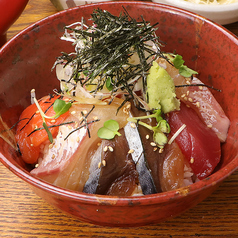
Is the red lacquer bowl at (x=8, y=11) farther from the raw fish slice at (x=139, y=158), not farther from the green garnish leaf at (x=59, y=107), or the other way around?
the raw fish slice at (x=139, y=158)

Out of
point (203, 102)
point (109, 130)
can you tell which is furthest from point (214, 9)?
point (109, 130)

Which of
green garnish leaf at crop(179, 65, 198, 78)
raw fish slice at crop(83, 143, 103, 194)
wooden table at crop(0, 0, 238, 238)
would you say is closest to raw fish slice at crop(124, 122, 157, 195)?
raw fish slice at crop(83, 143, 103, 194)

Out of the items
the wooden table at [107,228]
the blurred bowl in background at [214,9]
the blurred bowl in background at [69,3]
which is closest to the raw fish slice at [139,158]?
the wooden table at [107,228]

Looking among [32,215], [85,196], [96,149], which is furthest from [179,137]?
[32,215]

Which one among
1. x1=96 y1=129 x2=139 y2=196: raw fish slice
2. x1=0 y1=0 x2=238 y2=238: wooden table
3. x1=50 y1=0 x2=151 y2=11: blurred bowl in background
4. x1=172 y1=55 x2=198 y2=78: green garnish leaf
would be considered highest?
x1=50 y1=0 x2=151 y2=11: blurred bowl in background

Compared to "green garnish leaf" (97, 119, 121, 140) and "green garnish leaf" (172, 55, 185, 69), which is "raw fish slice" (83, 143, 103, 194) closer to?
"green garnish leaf" (97, 119, 121, 140)

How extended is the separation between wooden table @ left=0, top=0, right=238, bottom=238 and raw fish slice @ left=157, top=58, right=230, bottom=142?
32 centimetres

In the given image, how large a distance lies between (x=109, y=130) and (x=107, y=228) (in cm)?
48

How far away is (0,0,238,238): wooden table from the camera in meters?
1.34

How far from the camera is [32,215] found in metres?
1.42

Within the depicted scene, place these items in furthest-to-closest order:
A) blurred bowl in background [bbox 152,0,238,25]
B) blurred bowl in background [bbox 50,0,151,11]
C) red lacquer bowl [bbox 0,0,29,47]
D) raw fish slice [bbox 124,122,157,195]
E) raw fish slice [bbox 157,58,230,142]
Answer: blurred bowl in background [bbox 50,0,151,11] < blurred bowl in background [bbox 152,0,238,25] < red lacquer bowl [bbox 0,0,29,47] < raw fish slice [bbox 157,58,230,142] < raw fish slice [bbox 124,122,157,195]

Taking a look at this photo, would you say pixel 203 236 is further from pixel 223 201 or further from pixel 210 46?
pixel 210 46

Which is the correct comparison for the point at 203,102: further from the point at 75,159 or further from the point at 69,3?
the point at 69,3

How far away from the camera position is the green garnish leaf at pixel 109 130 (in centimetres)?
126
